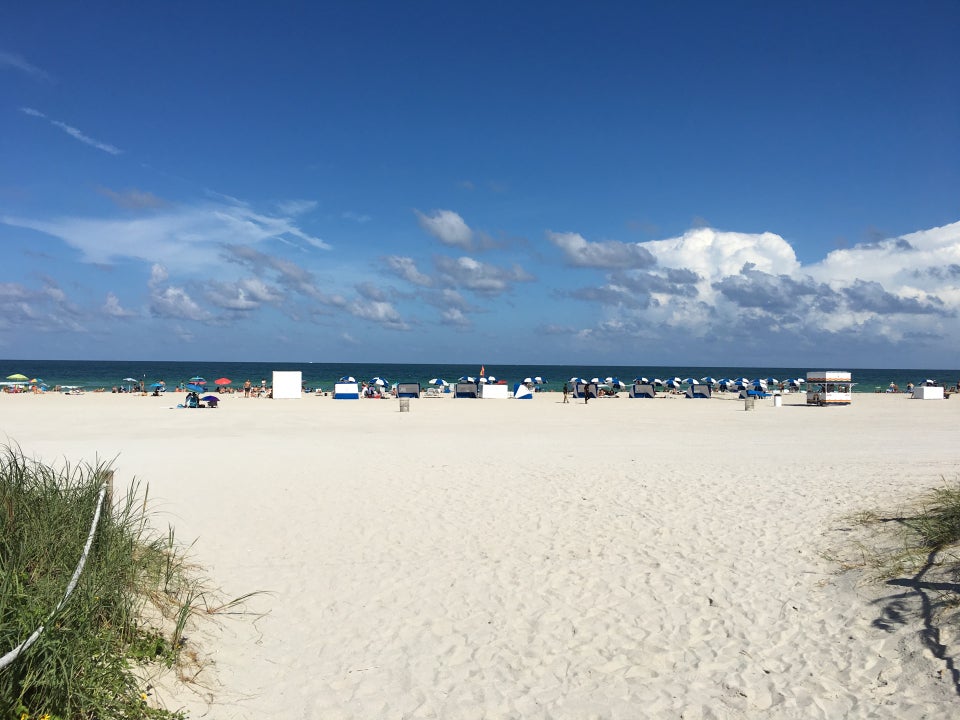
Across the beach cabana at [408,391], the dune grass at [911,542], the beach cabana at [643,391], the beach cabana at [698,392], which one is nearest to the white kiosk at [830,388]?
the beach cabana at [698,392]

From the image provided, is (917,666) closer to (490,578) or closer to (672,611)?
(672,611)

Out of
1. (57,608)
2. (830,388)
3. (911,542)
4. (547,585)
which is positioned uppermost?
(830,388)

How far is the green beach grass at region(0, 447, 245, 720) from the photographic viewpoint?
321 cm

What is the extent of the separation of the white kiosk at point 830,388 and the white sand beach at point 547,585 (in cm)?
1995

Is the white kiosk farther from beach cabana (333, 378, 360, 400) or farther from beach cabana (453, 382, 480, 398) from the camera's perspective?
beach cabana (333, 378, 360, 400)

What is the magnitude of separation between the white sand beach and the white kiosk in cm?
1995

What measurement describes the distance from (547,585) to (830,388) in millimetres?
31563

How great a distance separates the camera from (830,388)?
33.0 meters

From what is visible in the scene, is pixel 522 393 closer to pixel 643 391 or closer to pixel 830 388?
pixel 643 391

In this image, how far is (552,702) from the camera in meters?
4.22

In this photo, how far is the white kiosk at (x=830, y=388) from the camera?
108 ft

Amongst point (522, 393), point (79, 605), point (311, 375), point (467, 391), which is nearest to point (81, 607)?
point (79, 605)

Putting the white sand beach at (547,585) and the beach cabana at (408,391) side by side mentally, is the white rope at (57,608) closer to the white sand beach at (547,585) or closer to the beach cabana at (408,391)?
the white sand beach at (547,585)

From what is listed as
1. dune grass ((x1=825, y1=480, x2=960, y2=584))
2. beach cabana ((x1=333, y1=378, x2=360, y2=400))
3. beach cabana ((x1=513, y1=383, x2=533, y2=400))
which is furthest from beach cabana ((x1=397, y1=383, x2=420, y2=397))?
dune grass ((x1=825, y1=480, x2=960, y2=584))
